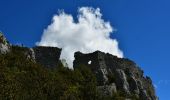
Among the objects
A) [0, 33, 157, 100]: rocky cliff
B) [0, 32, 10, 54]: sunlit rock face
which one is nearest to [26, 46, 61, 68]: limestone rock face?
[0, 33, 157, 100]: rocky cliff

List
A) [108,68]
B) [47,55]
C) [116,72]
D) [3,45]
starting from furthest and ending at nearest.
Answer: [108,68] → [116,72] → [47,55] → [3,45]

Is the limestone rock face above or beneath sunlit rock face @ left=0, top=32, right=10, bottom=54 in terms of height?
above

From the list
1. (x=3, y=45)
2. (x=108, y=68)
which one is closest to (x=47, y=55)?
(x=108, y=68)

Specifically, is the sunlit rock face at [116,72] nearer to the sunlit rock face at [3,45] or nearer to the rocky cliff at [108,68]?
the rocky cliff at [108,68]

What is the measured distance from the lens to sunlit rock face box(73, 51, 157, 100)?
95.9 meters

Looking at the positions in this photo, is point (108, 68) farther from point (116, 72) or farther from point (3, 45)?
point (3, 45)

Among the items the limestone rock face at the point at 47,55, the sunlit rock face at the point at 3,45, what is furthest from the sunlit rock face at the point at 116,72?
the sunlit rock face at the point at 3,45

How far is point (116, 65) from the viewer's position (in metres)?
107

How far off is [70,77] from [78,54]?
2026 cm

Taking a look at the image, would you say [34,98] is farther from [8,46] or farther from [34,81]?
[8,46]

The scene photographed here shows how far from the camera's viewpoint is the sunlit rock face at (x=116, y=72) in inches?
3775

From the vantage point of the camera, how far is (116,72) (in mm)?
99938

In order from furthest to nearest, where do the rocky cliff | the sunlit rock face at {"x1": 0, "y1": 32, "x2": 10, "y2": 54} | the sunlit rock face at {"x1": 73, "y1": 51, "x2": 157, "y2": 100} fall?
the sunlit rock face at {"x1": 73, "y1": 51, "x2": 157, "y2": 100}, the rocky cliff, the sunlit rock face at {"x1": 0, "y1": 32, "x2": 10, "y2": 54}

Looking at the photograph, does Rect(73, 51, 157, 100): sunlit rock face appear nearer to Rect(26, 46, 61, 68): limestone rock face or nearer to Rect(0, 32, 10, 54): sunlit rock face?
Rect(26, 46, 61, 68): limestone rock face
